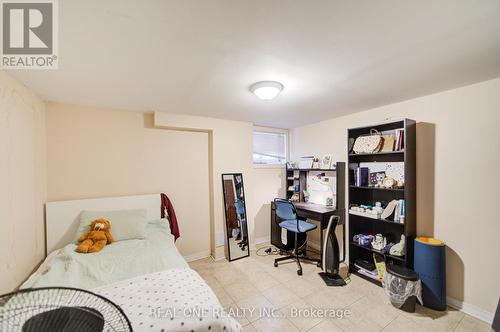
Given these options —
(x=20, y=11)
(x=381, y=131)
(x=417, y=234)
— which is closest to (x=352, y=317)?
(x=417, y=234)

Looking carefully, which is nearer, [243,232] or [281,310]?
[281,310]

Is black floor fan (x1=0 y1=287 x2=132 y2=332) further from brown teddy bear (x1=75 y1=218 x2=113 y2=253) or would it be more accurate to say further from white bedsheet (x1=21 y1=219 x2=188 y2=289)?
brown teddy bear (x1=75 y1=218 x2=113 y2=253)

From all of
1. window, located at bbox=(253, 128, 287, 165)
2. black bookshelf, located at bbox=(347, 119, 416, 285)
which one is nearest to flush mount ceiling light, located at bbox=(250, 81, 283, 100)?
black bookshelf, located at bbox=(347, 119, 416, 285)

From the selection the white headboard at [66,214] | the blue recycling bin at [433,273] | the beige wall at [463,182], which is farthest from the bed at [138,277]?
the beige wall at [463,182]

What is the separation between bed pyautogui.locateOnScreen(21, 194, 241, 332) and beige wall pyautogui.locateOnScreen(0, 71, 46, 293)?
0.17m

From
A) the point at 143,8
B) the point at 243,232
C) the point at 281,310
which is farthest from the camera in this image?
the point at 243,232

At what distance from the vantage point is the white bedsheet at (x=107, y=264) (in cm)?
149

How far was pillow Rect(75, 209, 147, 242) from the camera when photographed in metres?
2.27

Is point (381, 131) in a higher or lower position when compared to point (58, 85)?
lower

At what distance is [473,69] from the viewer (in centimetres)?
165

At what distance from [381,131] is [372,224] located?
4.17ft

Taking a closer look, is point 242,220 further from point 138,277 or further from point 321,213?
point 138,277

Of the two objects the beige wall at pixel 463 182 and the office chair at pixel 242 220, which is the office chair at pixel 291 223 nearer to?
the office chair at pixel 242 220

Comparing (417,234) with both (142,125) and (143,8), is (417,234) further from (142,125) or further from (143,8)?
(142,125)
